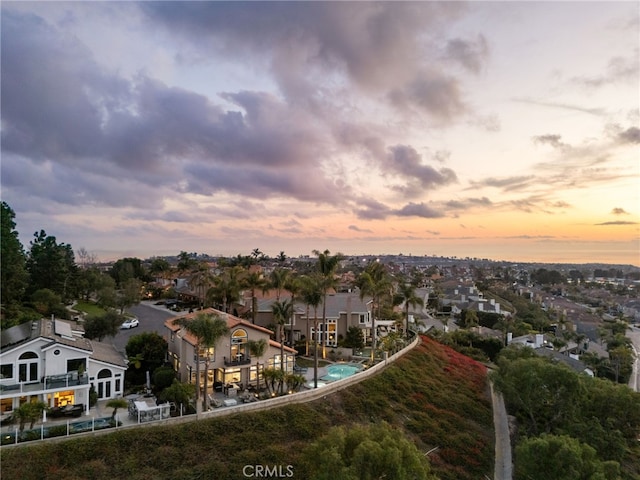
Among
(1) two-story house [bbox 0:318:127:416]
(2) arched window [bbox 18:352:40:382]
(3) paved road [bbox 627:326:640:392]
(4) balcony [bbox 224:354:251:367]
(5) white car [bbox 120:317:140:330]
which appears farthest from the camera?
(3) paved road [bbox 627:326:640:392]

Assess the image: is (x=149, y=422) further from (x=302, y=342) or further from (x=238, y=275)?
(x=238, y=275)

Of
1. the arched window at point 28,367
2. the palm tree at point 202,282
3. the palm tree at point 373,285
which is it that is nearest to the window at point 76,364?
the arched window at point 28,367

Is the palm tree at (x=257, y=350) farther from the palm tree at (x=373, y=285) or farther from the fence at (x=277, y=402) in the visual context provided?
the palm tree at (x=373, y=285)

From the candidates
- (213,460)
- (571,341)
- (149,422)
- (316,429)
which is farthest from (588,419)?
(571,341)

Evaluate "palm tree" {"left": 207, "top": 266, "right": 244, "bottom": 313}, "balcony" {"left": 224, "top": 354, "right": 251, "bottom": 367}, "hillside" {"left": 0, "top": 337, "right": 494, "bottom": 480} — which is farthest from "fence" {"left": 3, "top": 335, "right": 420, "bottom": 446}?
"palm tree" {"left": 207, "top": 266, "right": 244, "bottom": 313}

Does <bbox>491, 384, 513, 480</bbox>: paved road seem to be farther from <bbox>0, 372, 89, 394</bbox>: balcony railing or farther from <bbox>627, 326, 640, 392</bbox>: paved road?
<bbox>0, 372, 89, 394</bbox>: balcony railing
